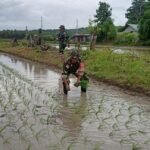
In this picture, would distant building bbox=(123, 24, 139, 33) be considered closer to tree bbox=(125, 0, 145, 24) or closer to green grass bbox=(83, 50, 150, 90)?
tree bbox=(125, 0, 145, 24)

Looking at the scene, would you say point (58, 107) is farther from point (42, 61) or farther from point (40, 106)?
point (42, 61)

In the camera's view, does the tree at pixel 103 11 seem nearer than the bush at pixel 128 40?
No

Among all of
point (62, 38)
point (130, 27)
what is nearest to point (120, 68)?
point (62, 38)

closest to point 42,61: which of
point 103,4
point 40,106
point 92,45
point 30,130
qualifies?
point 92,45

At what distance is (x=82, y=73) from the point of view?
1100 cm

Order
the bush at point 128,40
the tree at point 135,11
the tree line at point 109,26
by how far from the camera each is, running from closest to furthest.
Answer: the tree line at point 109,26 → the bush at point 128,40 → the tree at point 135,11

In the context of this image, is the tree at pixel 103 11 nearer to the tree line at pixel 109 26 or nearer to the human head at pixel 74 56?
the tree line at pixel 109 26

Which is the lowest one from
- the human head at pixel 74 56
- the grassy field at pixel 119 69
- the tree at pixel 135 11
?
the grassy field at pixel 119 69

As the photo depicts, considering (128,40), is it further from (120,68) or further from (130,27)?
(120,68)

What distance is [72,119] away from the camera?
7.89m

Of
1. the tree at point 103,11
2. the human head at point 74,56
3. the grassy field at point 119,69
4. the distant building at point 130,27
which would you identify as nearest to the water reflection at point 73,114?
the human head at point 74,56

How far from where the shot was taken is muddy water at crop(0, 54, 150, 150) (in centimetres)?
622

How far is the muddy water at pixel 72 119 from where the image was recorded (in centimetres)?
622

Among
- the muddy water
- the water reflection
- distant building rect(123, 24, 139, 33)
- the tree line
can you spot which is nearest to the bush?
the tree line
